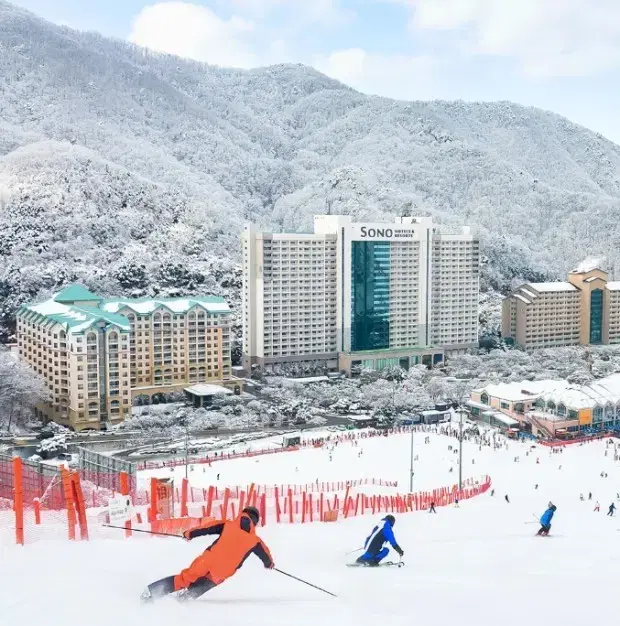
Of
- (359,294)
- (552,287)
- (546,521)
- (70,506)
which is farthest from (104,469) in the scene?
(552,287)

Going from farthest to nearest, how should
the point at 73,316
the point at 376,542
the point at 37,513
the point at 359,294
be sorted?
1. the point at 359,294
2. the point at 73,316
3. the point at 37,513
4. the point at 376,542

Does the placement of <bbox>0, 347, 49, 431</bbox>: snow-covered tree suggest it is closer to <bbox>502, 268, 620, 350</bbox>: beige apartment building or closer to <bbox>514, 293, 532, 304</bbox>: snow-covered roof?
<bbox>514, 293, 532, 304</bbox>: snow-covered roof

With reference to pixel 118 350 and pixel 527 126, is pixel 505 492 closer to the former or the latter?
pixel 118 350

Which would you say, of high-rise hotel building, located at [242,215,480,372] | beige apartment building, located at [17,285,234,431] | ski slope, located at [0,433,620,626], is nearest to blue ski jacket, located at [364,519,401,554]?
ski slope, located at [0,433,620,626]

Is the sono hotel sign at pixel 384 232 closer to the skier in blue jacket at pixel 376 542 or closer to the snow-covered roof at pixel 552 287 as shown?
the snow-covered roof at pixel 552 287

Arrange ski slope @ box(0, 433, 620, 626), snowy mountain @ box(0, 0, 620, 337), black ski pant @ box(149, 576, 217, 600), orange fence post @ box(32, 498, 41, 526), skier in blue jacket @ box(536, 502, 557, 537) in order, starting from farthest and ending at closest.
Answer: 1. snowy mountain @ box(0, 0, 620, 337)
2. skier in blue jacket @ box(536, 502, 557, 537)
3. orange fence post @ box(32, 498, 41, 526)
4. black ski pant @ box(149, 576, 217, 600)
5. ski slope @ box(0, 433, 620, 626)

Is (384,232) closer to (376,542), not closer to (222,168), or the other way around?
(376,542)

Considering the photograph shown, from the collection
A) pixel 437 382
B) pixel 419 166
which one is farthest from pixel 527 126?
pixel 437 382
